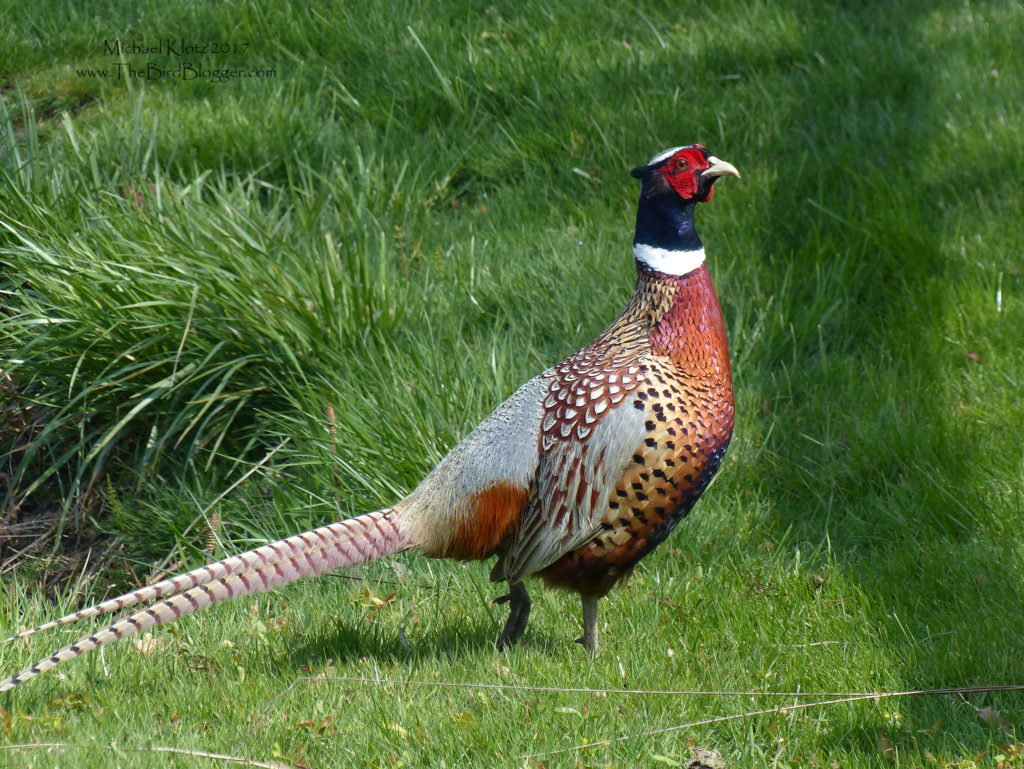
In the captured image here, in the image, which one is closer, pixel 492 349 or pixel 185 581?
pixel 185 581

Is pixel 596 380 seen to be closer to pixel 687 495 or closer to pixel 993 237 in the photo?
pixel 687 495

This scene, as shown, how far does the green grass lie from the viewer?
2.60m

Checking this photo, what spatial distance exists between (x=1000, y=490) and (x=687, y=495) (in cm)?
114

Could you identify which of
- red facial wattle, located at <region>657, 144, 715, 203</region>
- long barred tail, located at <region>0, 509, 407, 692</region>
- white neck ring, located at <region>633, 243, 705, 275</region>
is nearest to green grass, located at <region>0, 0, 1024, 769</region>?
long barred tail, located at <region>0, 509, 407, 692</region>

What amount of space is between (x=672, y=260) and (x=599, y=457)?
1.84ft

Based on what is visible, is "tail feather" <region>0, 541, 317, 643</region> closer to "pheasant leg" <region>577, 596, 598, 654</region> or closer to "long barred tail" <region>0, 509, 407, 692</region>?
"long barred tail" <region>0, 509, 407, 692</region>

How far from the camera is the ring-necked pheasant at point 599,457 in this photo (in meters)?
2.67

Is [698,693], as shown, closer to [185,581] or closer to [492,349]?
[185,581]

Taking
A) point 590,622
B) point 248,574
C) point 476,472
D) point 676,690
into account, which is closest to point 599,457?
point 476,472

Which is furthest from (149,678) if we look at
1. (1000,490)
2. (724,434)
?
(1000,490)

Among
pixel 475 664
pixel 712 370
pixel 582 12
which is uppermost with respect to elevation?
pixel 582 12

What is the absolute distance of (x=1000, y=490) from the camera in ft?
10.6

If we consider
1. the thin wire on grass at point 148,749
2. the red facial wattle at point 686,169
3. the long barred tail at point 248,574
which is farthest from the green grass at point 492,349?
the red facial wattle at point 686,169

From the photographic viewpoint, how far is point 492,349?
373cm
